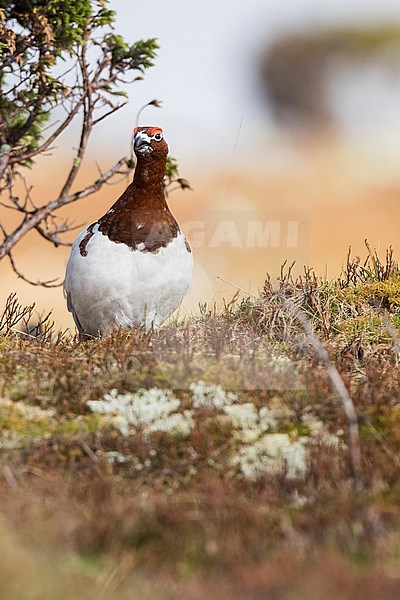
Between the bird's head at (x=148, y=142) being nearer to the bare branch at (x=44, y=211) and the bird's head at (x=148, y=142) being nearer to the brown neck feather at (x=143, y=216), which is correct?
the brown neck feather at (x=143, y=216)

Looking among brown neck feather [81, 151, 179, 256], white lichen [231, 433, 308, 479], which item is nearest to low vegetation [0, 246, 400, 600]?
white lichen [231, 433, 308, 479]

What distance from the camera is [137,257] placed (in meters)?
6.58

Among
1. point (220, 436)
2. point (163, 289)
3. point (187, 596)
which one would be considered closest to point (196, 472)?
point (220, 436)

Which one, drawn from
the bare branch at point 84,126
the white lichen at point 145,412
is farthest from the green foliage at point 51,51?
the white lichen at point 145,412

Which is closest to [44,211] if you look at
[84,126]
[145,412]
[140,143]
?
[84,126]

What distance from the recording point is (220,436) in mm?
4266

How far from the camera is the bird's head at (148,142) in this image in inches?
264

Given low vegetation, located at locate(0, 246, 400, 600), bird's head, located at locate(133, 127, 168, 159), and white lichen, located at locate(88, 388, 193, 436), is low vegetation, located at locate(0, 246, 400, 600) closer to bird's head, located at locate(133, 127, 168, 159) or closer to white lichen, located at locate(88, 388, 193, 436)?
white lichen, located at locate(88, 388, 193, 436)

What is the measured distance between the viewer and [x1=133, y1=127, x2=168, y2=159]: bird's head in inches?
264

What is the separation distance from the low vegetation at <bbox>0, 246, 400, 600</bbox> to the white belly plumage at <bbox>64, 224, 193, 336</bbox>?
0.47 meters

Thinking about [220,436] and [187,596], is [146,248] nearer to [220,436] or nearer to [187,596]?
[220,436]

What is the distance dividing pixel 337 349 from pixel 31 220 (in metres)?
5.54

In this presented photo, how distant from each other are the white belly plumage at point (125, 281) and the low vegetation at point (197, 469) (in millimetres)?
473

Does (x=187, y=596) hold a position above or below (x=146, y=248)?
below
